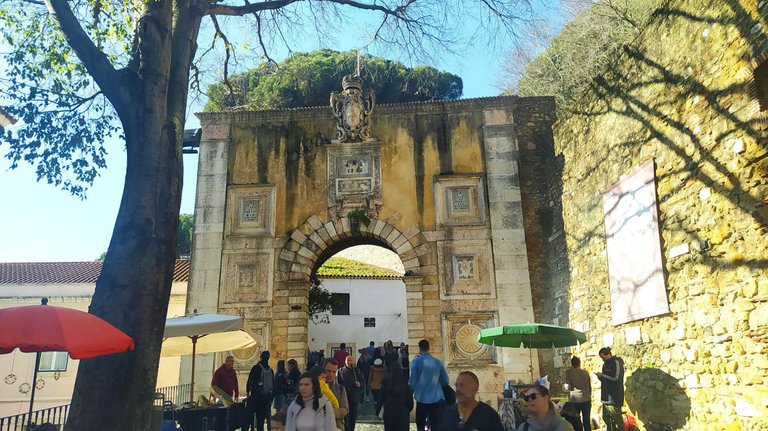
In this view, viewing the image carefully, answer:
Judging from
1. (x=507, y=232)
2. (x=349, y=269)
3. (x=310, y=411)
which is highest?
(x=349, y=269)

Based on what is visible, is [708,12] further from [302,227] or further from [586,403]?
[302,227]

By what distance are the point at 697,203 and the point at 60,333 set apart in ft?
21.9

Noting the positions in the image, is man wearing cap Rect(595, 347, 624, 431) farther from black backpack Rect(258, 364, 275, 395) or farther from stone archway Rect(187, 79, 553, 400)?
black backpack Rect(258, 364, 275, 395)

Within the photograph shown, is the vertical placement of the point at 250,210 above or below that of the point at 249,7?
below

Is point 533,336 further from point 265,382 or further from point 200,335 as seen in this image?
point 200,335

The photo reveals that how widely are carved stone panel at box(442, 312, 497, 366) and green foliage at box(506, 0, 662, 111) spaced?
6.22 meters

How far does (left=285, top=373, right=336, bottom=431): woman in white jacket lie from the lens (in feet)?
13.9

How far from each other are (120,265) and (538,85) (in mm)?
15956

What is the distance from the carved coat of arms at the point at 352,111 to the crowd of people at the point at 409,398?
5.61 m

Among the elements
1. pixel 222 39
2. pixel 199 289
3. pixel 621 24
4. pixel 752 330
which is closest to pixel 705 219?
pixel 752 330

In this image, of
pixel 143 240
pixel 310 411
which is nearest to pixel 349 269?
pixel 143 240

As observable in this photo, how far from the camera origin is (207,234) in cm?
1238

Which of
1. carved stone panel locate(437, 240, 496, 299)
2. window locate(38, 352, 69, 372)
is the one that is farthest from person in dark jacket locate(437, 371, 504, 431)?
window locate(38, 352, 69, 372)

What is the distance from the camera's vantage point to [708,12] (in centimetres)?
636
